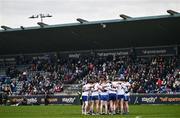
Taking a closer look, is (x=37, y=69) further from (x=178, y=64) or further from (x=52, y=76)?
(x=178, y=64)

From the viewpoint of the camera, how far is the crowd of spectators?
52.7 metres

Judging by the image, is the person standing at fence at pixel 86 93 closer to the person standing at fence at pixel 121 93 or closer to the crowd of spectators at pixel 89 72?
the person standing at fence at pixel 121 93

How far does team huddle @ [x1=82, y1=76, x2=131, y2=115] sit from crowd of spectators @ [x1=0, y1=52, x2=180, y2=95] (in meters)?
18.3

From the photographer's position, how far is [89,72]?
61000 millimetres

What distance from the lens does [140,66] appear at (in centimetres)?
5819

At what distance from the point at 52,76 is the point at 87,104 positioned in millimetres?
32377

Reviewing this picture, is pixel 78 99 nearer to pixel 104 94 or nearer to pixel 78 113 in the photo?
pixel 78 113

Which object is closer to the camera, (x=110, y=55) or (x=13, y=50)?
(x=110, y=55)

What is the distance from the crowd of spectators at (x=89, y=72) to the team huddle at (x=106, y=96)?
18307 mm

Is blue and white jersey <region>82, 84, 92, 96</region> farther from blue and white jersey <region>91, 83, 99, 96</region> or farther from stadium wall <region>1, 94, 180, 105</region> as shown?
stadium wall <region>1, 94, 180, 105</region>

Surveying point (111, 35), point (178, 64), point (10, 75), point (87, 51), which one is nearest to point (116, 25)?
point (111, 35)

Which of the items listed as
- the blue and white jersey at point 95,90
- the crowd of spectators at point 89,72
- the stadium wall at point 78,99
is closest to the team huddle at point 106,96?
the blue and white jersey at point 95,90

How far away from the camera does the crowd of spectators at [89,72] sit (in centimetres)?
5266

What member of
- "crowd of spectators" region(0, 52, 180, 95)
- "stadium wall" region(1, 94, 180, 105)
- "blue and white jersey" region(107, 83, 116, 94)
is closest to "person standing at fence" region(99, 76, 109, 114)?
"blue and white jersey" region(107, 83, 116, 94)
